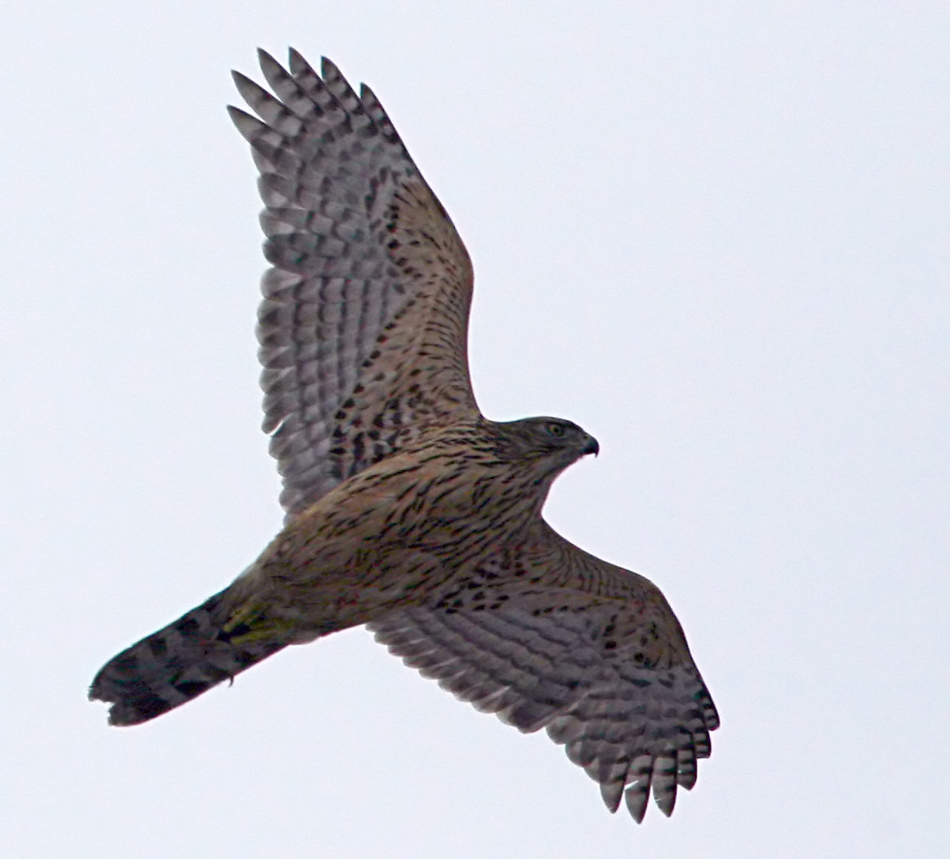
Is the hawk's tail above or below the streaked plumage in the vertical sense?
below

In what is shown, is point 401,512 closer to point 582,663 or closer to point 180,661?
point 180,661

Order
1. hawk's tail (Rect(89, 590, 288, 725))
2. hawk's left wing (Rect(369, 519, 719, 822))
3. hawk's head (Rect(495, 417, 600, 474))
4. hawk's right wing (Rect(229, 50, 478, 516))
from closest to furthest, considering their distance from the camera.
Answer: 1. hawk's tail (Rect(89, 590, 288, 725))
2. hawk's head (Rect(495, 417, 600, 474))
3. hawk's right wing (Rect(229, 50, 478, 516))
4. hawk's left wing (Rect(369, 519, 719, 822))

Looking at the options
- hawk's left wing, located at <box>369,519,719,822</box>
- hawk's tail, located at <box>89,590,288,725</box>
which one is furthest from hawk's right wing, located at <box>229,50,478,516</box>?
hawk's left wing, located at <box>369,519,719,822</box>

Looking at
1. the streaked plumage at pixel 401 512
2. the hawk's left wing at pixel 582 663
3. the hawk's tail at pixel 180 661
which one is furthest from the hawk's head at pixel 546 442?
the hawk's tail at pixel 180 661

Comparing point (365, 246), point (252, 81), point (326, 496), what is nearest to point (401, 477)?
point (326, 496)

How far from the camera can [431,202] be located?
40.5ft

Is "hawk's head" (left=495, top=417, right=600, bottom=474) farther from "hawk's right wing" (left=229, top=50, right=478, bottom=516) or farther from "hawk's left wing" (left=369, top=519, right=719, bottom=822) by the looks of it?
"hawk's left wing" (left=369, top=519, right=719, bottom=822)

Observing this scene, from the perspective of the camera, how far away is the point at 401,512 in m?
11.6

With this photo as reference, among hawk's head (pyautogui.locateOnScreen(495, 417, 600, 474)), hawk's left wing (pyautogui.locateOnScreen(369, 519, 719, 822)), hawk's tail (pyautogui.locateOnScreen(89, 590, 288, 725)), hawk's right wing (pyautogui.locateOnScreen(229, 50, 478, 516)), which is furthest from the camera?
hawk's left wing (pyautogui.locateOnScreen(369, 519, 719, 822))

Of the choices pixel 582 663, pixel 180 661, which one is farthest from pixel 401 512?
pixel 582 663

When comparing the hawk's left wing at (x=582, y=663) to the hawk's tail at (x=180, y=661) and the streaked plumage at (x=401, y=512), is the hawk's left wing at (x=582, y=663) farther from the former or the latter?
the hawk's tail at (x=180, y=661)

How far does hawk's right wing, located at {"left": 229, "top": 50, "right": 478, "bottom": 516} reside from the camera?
1225 cm

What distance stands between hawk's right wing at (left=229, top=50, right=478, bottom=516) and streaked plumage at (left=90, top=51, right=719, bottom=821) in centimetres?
1

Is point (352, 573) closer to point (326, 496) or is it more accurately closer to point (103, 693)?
point (326, 496)
